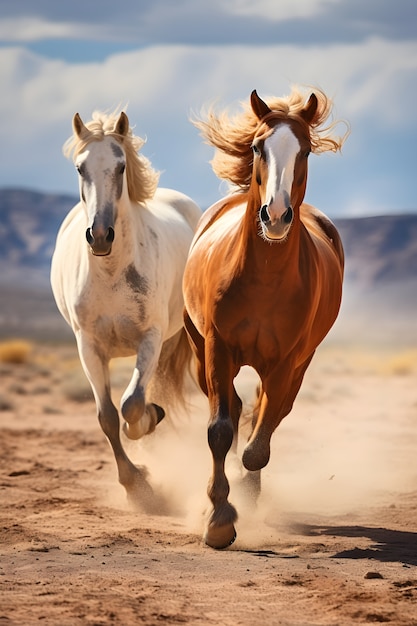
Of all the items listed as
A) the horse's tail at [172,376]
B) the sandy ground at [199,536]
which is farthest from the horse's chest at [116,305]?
the horse's tail at [172,376]

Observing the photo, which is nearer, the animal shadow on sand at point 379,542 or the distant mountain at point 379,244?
the animal shadow on sand at point 379,542

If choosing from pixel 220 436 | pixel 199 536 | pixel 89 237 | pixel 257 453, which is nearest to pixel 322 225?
pixel 89 237

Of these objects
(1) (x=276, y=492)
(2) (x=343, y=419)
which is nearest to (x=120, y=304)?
(1) (x=276, y=492)

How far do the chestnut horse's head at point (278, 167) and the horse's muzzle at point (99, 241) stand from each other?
1.39m

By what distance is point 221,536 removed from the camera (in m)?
6.69

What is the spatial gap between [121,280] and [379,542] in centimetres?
267

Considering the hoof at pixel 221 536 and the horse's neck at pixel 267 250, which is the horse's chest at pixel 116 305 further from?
the hoof at pixel 221 536

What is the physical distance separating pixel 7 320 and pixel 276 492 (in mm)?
79703

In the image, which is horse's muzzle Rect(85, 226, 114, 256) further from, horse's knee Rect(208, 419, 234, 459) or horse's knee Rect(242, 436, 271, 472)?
horse's knee Rect(242, 436, 271, 472)

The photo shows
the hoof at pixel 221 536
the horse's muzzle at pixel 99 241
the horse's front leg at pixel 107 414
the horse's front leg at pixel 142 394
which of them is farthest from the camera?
the horse's front leg at pixel 107 414

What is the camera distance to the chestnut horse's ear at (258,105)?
6.60 m

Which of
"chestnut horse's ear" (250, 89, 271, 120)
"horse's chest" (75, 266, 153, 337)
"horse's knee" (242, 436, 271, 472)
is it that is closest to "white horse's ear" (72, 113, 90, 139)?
"horse's chest" (75, 266, 153, 337)

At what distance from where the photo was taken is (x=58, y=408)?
1723 centimetres

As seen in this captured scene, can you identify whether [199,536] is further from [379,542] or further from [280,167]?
[280,167]
